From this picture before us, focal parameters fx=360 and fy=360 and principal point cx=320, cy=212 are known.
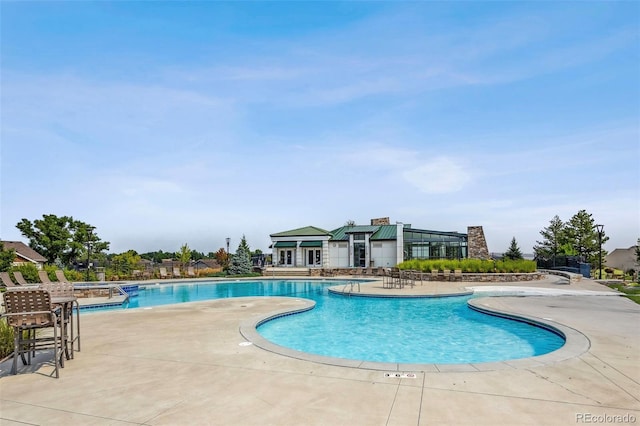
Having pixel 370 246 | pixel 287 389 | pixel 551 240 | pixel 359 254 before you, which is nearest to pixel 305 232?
pixel 359 254

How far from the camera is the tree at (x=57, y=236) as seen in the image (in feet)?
118

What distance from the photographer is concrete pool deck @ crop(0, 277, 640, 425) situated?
382cm

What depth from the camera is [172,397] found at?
439cm

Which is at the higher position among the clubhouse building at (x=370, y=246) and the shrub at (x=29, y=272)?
the clubhouse building at (x=370, y=246)

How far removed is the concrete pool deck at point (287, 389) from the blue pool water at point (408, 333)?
199 cm

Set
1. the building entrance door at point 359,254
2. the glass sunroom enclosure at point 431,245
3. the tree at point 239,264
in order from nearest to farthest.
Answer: the tree at point 239,264 < the glass sunroom enclosure at point 431,245 < the building entrance door at point 359,254

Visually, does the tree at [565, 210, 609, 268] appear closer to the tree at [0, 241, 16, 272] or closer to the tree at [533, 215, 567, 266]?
the tree at [533, 215, 567, 266]

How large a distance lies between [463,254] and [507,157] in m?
15.8

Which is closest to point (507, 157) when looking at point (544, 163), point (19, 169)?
point (544, 163)

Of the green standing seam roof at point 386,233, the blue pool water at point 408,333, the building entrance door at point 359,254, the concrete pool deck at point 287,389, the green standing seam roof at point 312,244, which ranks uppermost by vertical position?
the green standing seam roof at point 386,233

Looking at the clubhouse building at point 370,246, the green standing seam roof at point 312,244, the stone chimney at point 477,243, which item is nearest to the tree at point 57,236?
the clubhouse building at point 370,246

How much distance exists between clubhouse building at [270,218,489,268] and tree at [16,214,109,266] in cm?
2007

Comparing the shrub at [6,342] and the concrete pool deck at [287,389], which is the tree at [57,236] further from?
the concrete pool deck at [287,389]

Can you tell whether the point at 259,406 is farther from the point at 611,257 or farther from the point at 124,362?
the point at 611,257
